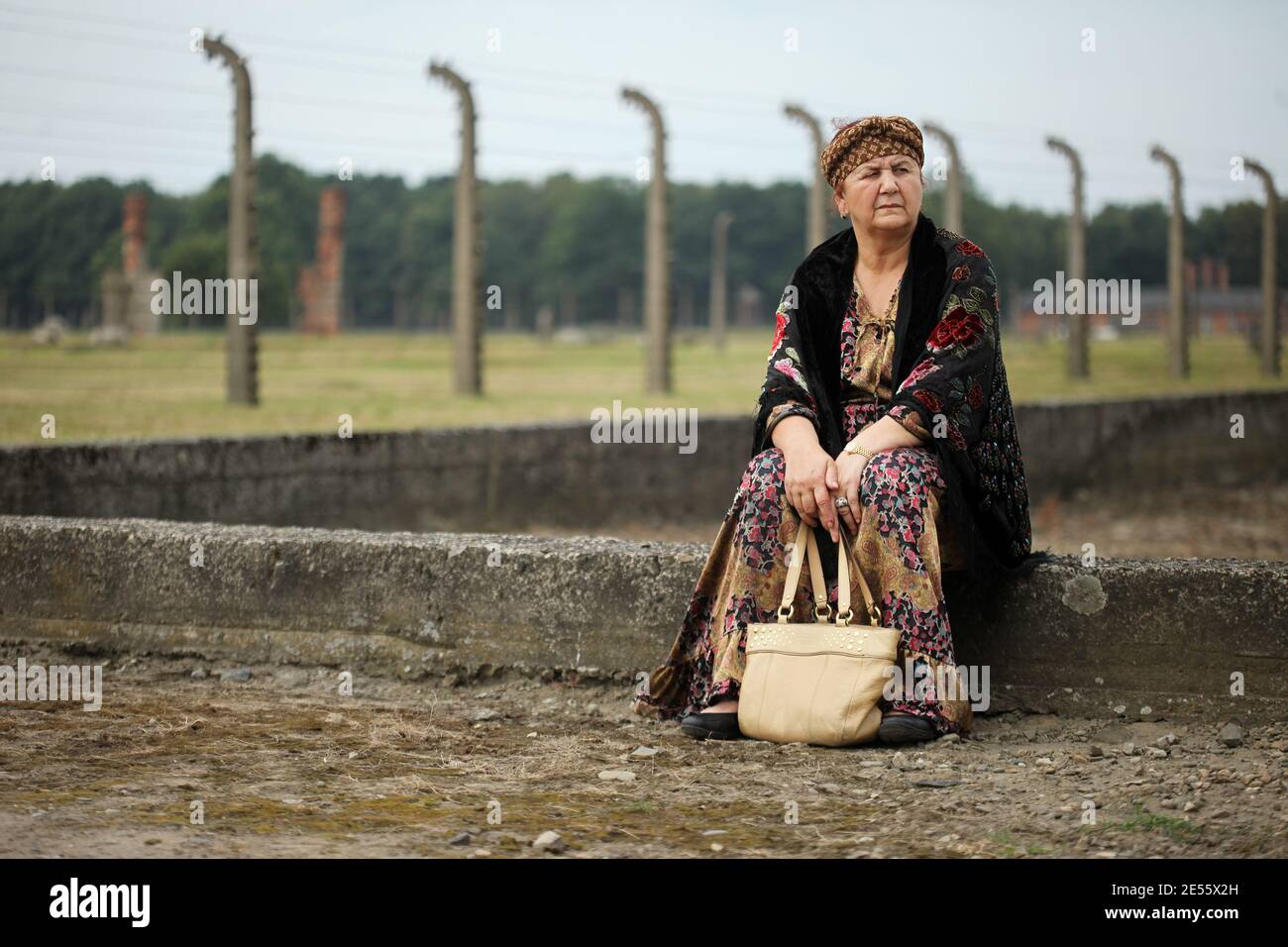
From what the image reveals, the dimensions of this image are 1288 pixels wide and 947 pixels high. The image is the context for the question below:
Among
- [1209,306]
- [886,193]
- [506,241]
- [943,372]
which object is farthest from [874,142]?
[506,241]

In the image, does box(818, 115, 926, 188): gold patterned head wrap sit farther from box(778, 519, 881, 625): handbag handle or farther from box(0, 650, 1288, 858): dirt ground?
box(0, 650, 1288, 858): dirt ground

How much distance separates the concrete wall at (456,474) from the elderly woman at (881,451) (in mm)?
3728

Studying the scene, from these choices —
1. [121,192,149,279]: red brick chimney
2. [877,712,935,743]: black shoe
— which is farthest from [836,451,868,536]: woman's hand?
[121,192,149,279]: red brick chimney

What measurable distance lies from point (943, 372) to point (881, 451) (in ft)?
0.92

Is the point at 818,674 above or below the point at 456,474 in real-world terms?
below

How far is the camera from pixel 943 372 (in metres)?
4.47

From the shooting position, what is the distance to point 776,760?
13.6 ft

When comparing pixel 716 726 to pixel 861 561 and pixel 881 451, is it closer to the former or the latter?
pixel 861 561

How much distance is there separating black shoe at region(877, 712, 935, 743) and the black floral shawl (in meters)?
0.48

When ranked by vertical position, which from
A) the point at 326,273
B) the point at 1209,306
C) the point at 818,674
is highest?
the point at 326,273

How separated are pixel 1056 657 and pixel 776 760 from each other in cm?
103

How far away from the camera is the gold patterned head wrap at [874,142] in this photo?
4.64 metres

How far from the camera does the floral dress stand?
432cm
